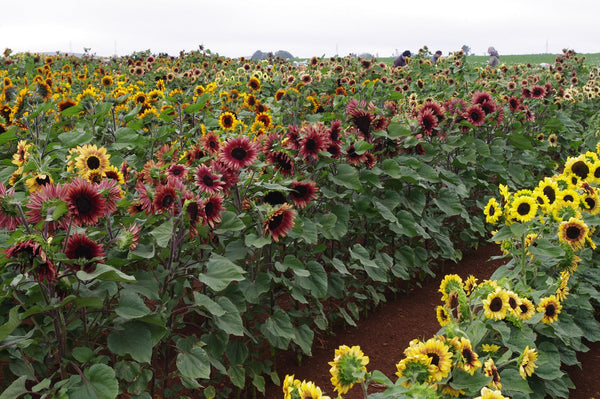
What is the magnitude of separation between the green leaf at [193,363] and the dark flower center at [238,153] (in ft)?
3.05

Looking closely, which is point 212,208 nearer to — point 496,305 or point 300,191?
point 300,191

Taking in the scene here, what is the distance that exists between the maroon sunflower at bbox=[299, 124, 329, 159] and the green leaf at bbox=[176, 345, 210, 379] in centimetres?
129

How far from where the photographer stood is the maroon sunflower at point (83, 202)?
179cm

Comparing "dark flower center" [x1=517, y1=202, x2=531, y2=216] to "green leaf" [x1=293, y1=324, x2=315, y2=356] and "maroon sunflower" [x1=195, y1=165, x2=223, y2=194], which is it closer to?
"green leaf" [x1=293, y1=324, x2=315, y2=356]

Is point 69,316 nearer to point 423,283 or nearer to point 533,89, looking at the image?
point 423,283

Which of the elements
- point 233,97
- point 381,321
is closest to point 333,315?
point 381,321

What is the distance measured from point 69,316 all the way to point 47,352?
0.16 m

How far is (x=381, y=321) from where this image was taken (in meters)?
3.92

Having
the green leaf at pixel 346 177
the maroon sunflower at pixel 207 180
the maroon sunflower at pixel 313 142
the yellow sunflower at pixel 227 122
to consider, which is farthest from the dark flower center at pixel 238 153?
the yellow sunflower at pixel 227 122

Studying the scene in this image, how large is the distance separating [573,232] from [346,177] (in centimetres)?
132

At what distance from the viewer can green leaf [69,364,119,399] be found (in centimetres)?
183

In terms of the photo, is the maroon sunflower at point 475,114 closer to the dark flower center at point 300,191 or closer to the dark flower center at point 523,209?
the dark flower center at point 523,209

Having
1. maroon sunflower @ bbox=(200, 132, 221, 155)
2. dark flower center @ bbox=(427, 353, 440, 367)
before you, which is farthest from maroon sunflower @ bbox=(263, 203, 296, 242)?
dark flower center @ bbox=(427, 353, 440, 367)

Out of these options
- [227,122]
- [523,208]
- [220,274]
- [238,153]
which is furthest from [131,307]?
[227,122]
